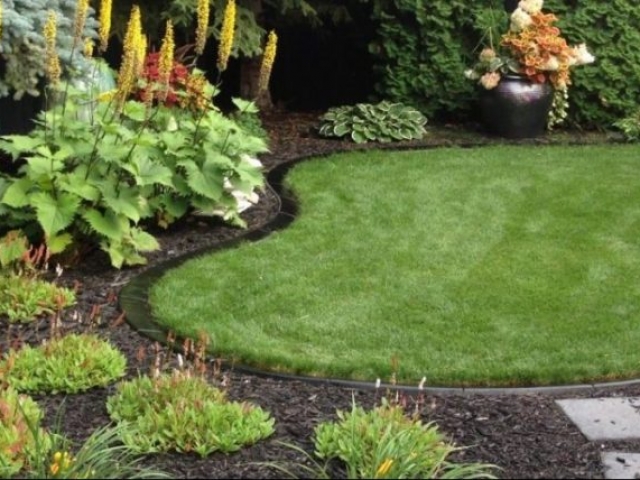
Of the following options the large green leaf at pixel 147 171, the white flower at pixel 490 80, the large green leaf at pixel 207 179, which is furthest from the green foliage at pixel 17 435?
the white flower at pixel 490 80

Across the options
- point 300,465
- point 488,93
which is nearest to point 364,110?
point 488,93

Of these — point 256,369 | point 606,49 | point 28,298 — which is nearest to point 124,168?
point 28,298

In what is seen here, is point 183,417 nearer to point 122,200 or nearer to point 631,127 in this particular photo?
point 122,200

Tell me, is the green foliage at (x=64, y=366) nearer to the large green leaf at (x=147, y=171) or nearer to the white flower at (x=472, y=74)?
the large green leaf at (x=147, y=171)

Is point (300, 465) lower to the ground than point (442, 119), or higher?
higher

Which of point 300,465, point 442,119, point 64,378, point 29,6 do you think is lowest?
point 442,119

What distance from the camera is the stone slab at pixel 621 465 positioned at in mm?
3918

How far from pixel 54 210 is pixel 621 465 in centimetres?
327

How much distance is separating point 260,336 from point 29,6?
2689 millimetres

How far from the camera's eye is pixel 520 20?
1028 centimetres

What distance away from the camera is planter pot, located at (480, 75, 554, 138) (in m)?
10.3

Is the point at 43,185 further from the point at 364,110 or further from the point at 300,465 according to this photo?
the point at 364,110

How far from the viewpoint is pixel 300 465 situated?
383 centimetres

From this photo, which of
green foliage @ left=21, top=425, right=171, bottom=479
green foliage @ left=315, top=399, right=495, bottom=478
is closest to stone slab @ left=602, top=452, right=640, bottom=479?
green foliage @ left=315, top=399, right=495, bottom=478
